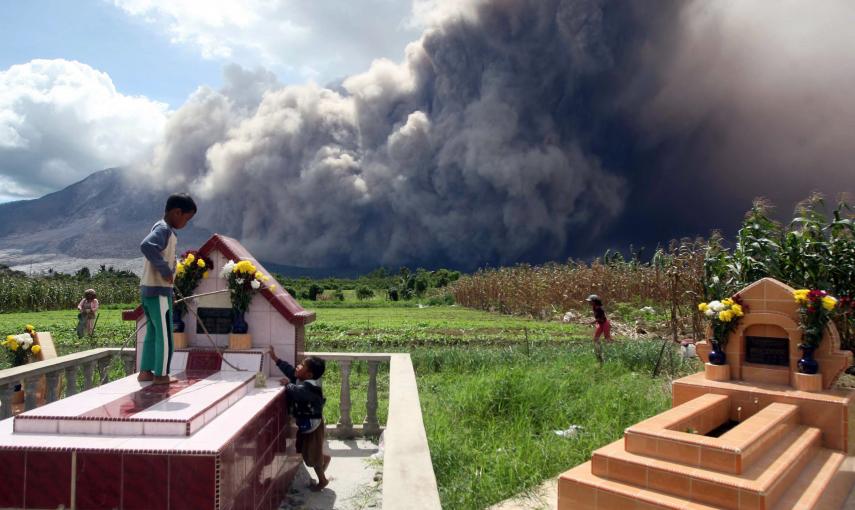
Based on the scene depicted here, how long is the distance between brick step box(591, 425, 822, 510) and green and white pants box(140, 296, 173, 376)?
354 centimetres

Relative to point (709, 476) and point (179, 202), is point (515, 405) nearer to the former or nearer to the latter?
point (709, 476)

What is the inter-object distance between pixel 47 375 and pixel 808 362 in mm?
7942

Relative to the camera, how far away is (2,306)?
1196 inches

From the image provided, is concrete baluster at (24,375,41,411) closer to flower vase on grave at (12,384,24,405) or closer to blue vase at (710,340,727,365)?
flower vase on grave at (12,384,24,405)

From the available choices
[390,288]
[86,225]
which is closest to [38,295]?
[390,288]

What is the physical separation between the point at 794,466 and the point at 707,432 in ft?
Result: 3.09

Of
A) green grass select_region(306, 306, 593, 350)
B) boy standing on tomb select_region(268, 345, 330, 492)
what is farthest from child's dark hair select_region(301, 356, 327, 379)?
green grass select_region(306, 306, 593, 350)

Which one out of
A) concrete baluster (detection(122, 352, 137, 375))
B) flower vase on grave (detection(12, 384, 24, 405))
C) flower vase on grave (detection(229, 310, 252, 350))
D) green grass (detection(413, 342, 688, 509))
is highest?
flower vase on grave (detection(229, 310, 252, 350))

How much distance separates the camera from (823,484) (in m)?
4.59

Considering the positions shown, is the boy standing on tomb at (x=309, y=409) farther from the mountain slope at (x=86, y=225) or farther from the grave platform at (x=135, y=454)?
the mountain slope at (x=86, y=225)

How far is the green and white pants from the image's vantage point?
13.5 ft

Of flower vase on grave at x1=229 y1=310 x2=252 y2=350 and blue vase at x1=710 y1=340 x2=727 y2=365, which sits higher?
flower vase on grave at x1=229 y1=310 x2=252 y2=350

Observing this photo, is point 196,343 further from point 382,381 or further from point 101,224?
point 101,224

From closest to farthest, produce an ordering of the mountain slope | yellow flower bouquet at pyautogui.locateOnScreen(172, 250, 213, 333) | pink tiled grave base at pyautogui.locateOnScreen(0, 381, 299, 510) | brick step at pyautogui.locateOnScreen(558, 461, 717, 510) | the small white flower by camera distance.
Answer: pink tiled grave base at pyautogui.locateOnScreen(0, 381, 299, 510) < brick step at pyautogui.locateOnScreen(558, 461, 717, 510) < the small white flower < yellow flower bouquet at pyautogui.locateOnScreen(172, 250, 213, 333) < the mountain slope
